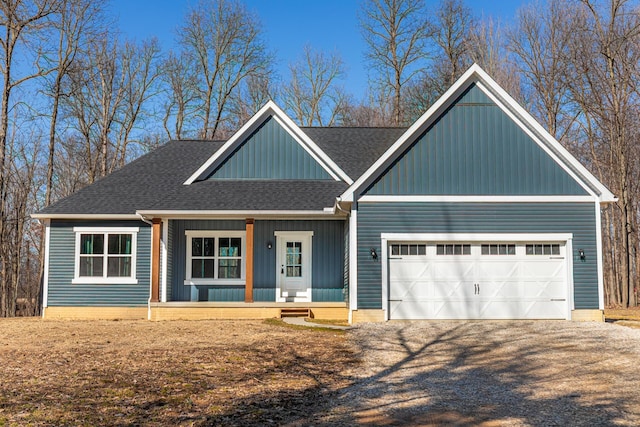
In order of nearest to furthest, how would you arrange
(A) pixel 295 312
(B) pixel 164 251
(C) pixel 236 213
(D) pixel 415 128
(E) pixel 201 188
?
(D) pixel 415 128
(A) pixel 295 312
(C) pixel 236 213
(B) pixel 164 251
(E) pixel 201 188

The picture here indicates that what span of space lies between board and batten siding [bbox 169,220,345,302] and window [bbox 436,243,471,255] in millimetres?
3662

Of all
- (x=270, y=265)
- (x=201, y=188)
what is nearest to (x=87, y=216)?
(x=201, y=188)

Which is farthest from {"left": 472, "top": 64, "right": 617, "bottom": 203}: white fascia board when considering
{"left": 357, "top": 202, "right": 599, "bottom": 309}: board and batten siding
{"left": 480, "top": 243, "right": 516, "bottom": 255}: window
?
{"left": 480, "top": 243, "right": 516, "bottom": 255}: window

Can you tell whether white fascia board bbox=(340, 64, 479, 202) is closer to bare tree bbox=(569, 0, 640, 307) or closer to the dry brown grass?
the dry brown grass

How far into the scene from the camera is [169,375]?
29.6 feet

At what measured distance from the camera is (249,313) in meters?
17.4

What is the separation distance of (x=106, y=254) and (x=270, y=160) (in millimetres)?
5770

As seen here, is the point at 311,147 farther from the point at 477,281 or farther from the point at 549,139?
the point at 549,139

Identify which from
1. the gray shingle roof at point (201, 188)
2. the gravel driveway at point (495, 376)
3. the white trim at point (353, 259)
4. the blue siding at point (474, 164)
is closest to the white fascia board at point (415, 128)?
the blue siding at point (474, 164)

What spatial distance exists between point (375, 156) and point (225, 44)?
20.8 metres

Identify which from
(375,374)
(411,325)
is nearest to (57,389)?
(375,374)

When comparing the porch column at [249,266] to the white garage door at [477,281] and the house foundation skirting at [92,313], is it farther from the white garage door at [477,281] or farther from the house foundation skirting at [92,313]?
the white garage door at [477,281]

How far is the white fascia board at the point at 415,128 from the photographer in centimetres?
1538

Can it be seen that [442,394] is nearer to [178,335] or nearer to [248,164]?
[178,335]
